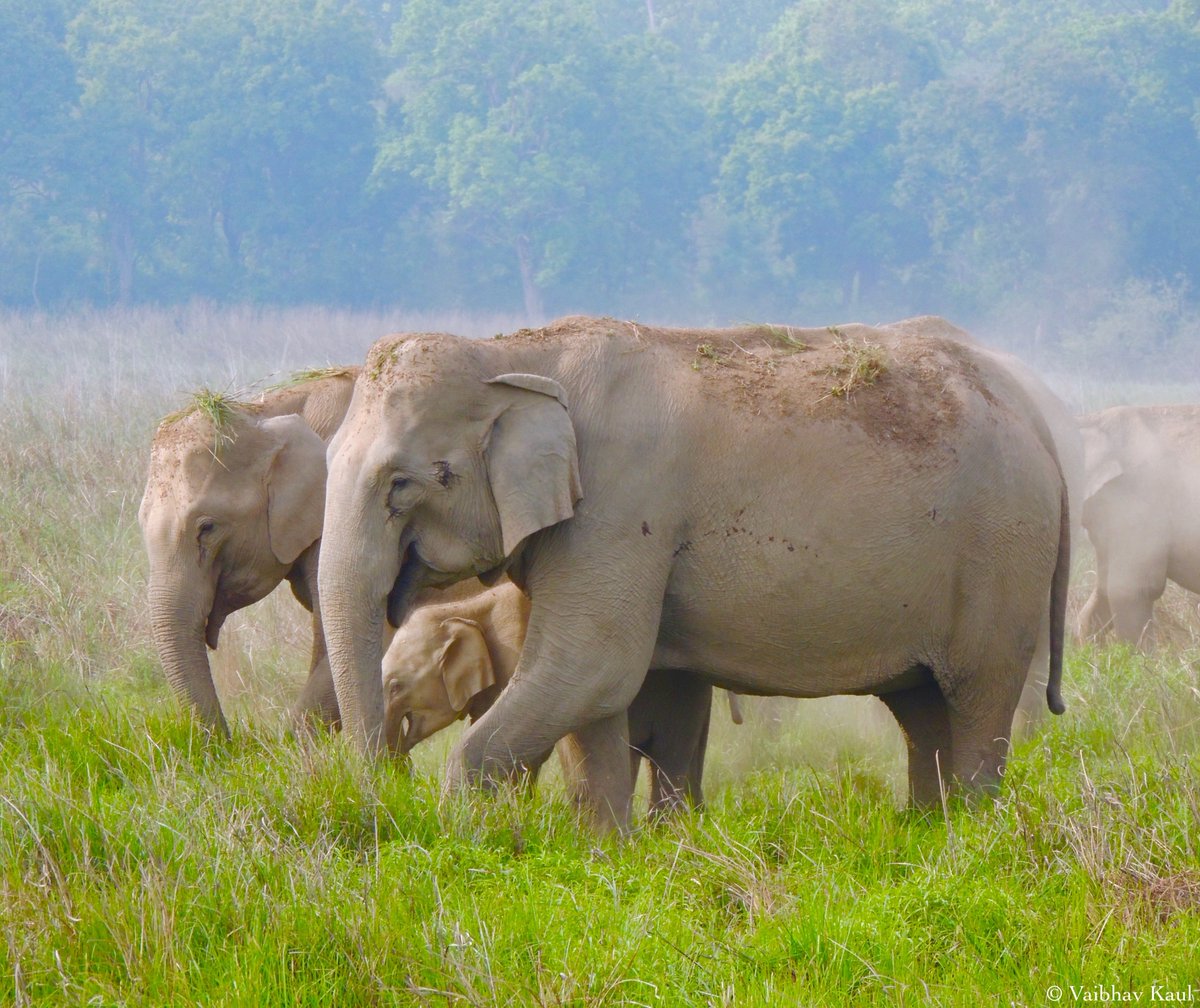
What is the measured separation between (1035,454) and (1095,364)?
4123cm

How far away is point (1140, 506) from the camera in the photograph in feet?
33.2

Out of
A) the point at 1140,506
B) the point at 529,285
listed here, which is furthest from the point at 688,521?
the point at 529,285

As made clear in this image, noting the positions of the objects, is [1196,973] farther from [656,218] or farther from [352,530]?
[656,218]

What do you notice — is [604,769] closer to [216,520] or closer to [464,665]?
[464,665]

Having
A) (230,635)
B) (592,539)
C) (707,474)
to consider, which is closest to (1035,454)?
(707,474)

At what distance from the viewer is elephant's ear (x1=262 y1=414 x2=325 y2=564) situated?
659 cm

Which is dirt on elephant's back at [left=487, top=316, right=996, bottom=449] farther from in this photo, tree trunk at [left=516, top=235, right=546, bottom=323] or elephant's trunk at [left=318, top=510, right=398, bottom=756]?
tree trunk at [left=516, top=235, right=546, bottom=323]

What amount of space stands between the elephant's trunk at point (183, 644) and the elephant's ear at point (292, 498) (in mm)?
432

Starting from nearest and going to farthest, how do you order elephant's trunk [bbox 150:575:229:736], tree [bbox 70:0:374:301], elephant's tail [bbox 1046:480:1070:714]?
elephant's tail [bbox 1046:480:1070:714], elephant's trunk [bbox 150:575:229:736], tree [bbox 70:0:374:301]

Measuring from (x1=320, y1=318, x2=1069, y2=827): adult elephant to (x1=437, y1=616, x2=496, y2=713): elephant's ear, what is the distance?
763mm

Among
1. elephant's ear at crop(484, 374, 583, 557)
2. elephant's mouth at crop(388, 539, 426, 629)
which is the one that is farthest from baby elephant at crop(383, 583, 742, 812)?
elephant's ear at crop(484, 374, 583, 557)

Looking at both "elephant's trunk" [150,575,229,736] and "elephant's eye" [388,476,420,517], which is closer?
"elephant's eye" [388,476,420,517]

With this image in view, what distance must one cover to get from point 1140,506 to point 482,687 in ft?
17.2

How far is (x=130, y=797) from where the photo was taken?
4.94 m
